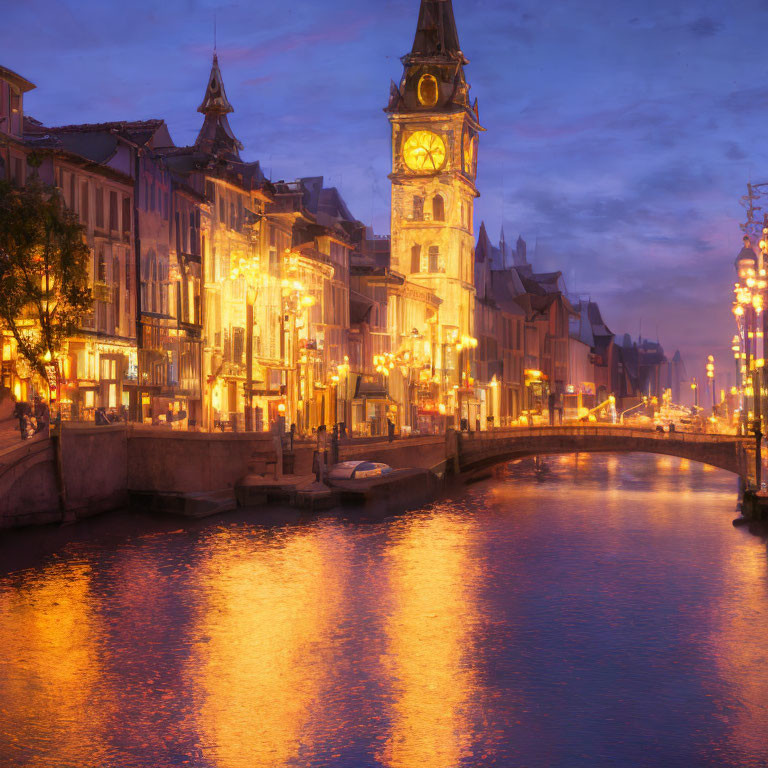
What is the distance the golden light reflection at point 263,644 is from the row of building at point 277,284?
12.2 m

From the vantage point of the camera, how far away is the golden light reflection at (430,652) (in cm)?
2200

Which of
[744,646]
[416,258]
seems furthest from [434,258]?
[744,646]

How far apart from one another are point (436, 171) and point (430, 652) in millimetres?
84409

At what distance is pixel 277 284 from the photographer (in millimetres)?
75062

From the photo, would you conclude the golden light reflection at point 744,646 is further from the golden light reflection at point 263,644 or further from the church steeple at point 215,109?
the church steeple at point 215,109

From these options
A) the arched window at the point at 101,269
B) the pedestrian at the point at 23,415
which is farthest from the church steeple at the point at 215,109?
the pedestrian at the point at 23,415

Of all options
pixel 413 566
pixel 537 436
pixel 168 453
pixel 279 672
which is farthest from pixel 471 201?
pixel 279 672

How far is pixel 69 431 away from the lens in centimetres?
4381

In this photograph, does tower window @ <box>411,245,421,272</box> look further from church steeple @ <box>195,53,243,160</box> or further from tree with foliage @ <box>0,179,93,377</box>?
tree with foliage @ <box>0,179,93,377</box>

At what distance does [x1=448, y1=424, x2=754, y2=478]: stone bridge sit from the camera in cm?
6456

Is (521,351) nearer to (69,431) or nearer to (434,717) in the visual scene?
(69,431)

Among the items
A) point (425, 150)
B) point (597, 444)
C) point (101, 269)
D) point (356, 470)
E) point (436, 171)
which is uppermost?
point (425, 150)

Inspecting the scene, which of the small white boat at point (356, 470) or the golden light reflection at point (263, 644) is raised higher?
the small white boat at point (356, 470)

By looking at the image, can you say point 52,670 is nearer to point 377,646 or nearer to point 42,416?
point 377,646
